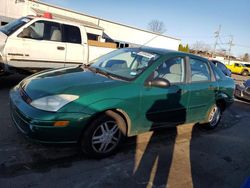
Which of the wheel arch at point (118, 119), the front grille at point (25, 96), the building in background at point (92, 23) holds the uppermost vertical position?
the building in background at point (92, 23)

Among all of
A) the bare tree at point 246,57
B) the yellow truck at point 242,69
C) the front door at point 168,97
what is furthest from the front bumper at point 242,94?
the bare tree at point 246,57

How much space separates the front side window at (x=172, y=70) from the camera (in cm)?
401

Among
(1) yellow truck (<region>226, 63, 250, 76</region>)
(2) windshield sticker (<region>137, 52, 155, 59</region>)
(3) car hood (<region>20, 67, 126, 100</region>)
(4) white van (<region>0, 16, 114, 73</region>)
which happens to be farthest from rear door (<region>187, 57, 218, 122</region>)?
(1) yellow truck (<region>226, 63, 250, 76</region>)

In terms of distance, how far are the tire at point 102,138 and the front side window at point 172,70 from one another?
1073 mm

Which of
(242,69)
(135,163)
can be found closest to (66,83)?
(135,163)

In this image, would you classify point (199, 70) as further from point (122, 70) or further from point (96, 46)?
point (96, 46)

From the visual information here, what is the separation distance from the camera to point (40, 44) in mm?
6793

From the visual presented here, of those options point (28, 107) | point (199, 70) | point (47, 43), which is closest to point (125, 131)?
point (28, 107)

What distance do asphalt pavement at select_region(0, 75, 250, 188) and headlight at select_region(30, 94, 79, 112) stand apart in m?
0.51

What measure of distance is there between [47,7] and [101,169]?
1937 cm

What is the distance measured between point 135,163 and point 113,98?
1013 millimetres

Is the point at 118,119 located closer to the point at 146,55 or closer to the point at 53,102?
the point at 53,102

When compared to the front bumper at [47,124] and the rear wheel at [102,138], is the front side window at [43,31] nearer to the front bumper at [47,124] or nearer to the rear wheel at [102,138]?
the front bumper at [47,124]

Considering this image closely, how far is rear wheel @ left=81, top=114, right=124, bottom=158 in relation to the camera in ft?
10.8
